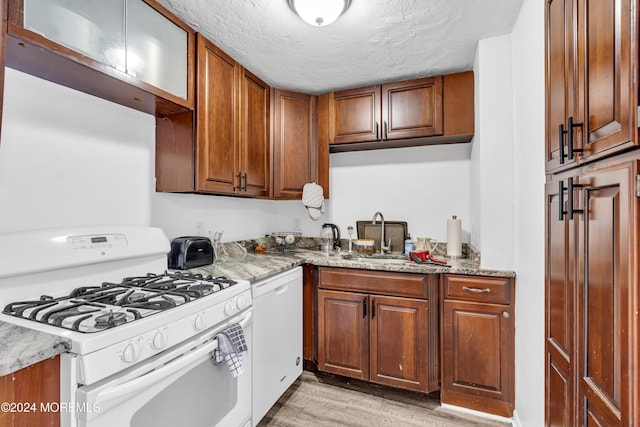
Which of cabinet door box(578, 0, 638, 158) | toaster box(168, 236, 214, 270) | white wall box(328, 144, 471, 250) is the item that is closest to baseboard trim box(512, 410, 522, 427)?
white wall box(328, 144, 471, 250)

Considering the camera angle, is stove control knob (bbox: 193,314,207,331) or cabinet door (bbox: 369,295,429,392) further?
cabinet door (bbox: 369,295,429,392)

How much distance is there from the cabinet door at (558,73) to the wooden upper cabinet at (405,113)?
108 centimetres

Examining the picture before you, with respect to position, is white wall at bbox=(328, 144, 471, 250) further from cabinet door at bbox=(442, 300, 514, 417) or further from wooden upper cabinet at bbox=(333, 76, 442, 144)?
cabinet door at bbox=(442, 300, 514, 417)

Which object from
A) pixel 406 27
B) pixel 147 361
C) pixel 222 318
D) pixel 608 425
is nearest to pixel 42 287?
pixel 147 361

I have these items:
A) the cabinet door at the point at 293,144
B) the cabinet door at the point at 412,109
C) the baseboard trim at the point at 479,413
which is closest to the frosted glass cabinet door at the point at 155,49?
the cabinet door at the point at 293,144

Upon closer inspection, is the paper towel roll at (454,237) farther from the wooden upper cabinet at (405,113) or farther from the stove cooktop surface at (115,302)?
the stove cooktop surface at (115,302)

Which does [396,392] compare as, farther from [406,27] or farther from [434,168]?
[406,27]

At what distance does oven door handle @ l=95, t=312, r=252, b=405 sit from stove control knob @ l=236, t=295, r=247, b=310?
0.66 feet

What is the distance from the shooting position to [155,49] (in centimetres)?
151

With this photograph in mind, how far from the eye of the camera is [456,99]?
7.29 feet

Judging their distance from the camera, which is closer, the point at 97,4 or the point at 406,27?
the point at 97,4

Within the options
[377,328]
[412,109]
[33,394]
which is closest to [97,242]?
[33,394]

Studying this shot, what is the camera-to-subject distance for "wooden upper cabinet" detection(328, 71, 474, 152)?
7.26ft

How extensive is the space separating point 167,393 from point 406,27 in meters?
2.08
